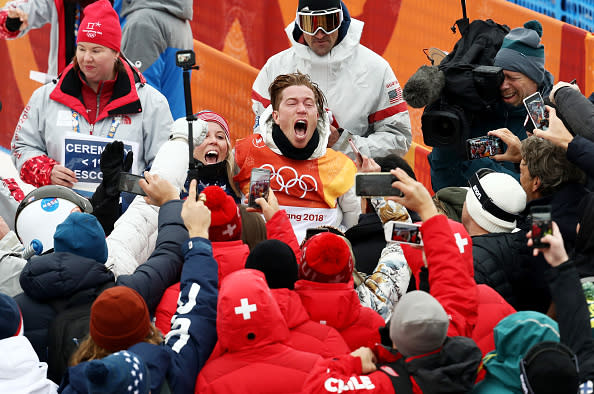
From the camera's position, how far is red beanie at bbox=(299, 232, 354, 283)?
11.1 ft

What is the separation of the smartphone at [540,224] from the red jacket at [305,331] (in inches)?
32.2

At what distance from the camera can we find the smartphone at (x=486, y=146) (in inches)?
195

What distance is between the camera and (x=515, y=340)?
2941 millimetres

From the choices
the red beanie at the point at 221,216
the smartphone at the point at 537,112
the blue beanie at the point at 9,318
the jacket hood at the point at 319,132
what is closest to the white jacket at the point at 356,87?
the jacket hood at the point at 319,132

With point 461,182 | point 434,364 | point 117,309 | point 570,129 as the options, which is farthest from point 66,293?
point 461,182

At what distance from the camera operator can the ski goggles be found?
108 cm

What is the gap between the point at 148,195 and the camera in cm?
399

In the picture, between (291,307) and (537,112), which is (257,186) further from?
(537,112)

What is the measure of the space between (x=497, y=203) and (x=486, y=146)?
99cm

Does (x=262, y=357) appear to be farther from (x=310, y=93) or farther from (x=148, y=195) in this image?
(x=310, y=93)

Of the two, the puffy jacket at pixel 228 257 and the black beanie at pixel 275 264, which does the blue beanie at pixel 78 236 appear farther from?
the black beanie at pixel 275 264

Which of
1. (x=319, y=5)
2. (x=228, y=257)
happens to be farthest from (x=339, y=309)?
(x=319, y=5)

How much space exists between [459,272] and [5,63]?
7.09 metres

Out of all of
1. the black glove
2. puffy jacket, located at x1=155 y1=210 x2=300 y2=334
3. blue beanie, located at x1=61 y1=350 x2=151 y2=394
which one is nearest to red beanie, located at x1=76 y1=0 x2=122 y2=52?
the black glove
